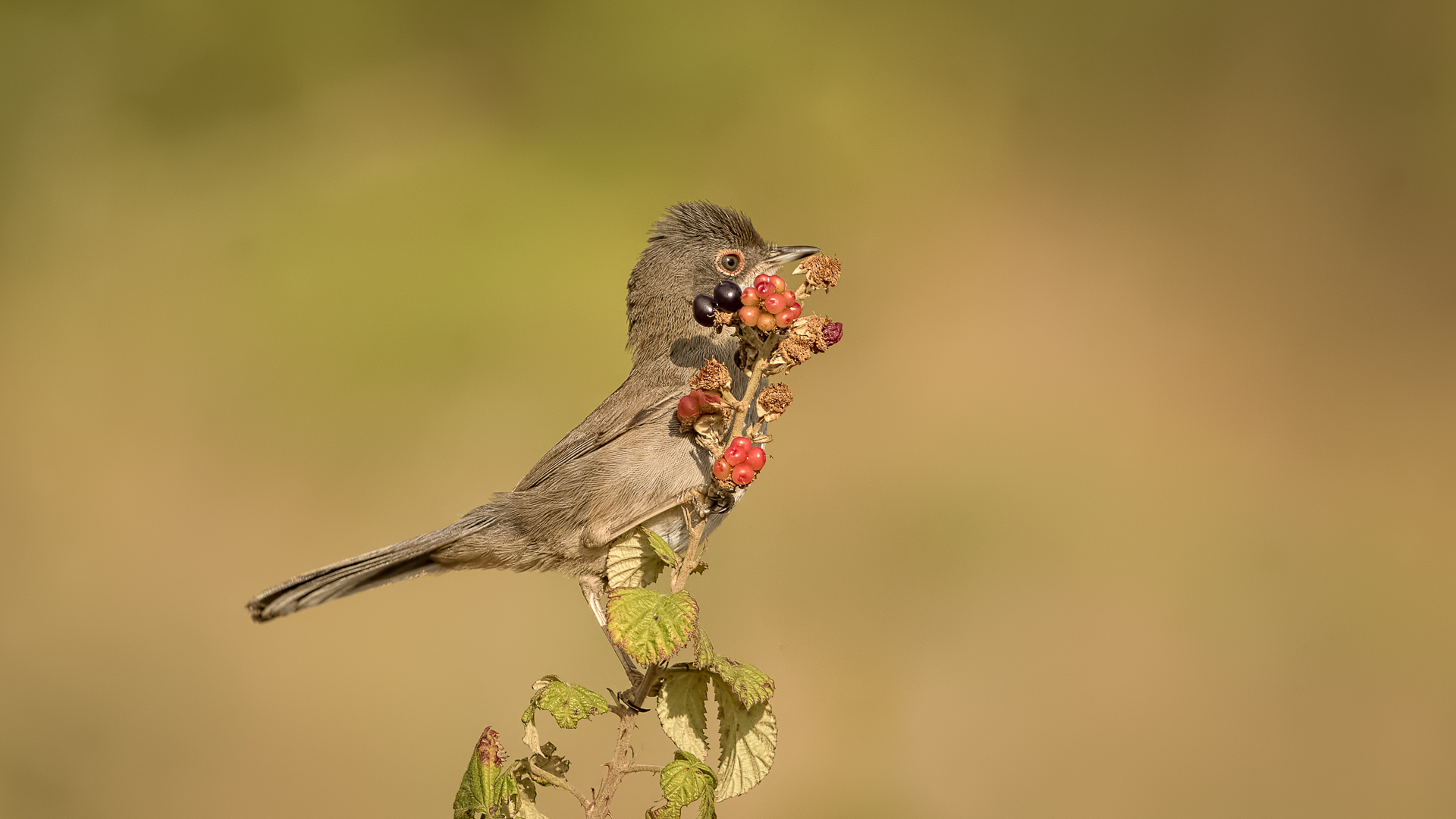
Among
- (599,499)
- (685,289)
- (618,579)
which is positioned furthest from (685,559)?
(685,289)

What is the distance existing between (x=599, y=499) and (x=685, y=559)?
3.62 feet

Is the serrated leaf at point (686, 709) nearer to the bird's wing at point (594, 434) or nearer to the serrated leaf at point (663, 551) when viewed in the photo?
the serrated leaf at point (663, 551)

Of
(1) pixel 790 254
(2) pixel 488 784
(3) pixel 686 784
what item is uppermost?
(1) pixel 790 254

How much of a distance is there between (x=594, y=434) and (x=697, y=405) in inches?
49.2

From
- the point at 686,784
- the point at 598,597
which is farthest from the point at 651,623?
the point at 598,597

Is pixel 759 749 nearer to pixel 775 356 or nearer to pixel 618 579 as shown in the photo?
pixel 618 579

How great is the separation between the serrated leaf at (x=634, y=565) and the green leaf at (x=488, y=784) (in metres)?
0.47

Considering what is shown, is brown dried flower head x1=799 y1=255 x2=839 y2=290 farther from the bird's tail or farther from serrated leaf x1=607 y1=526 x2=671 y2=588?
the bird's tail

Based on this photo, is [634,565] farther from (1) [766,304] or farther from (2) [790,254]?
(2) [790,254]

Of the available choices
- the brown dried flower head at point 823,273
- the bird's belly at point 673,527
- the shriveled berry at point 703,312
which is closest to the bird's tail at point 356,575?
the bird's belly at point 673,527

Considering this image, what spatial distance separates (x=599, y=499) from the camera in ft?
10.8

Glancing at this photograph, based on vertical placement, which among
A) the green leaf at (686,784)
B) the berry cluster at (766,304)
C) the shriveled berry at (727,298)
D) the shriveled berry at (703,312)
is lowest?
the green leaf at (686,784)

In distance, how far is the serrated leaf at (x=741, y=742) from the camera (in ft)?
7.40

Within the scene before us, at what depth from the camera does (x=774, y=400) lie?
221 cm
